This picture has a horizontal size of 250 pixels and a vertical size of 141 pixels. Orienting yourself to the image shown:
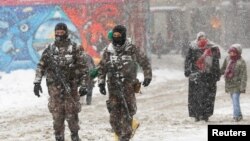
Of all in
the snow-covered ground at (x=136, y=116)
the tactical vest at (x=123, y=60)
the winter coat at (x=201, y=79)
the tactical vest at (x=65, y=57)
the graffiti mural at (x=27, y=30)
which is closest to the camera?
the tactical vest at (x=123, y=60)

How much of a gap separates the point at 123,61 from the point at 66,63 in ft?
3.04

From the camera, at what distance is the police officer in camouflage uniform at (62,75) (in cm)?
948

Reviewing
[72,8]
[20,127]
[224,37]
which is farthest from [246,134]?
[224,37]

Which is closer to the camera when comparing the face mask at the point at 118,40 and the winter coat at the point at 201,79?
the face mask at the point at 118,40

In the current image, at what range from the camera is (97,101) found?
18.0 metres

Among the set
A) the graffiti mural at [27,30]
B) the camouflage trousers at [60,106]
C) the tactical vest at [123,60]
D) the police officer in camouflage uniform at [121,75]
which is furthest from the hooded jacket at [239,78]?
the graffiti mural at [27,30]

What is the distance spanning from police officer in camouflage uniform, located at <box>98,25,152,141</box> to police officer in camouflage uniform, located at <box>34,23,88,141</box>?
1.43 feet

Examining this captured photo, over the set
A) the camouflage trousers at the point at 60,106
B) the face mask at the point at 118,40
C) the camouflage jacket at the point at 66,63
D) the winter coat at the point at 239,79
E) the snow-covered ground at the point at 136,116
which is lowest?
the snow-covered ground at the point at 136,116

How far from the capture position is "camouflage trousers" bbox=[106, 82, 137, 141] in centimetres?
930

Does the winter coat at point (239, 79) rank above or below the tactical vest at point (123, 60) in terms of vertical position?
below

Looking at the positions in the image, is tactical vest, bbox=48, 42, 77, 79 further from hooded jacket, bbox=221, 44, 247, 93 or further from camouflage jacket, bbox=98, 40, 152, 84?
hooded jacket, bbox=221, 44, 247, 93

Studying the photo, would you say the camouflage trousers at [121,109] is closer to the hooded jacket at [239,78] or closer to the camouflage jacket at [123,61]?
the camouflage jacket at [123,61]

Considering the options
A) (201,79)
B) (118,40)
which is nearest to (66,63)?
(118,40)

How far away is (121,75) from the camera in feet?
30.4
